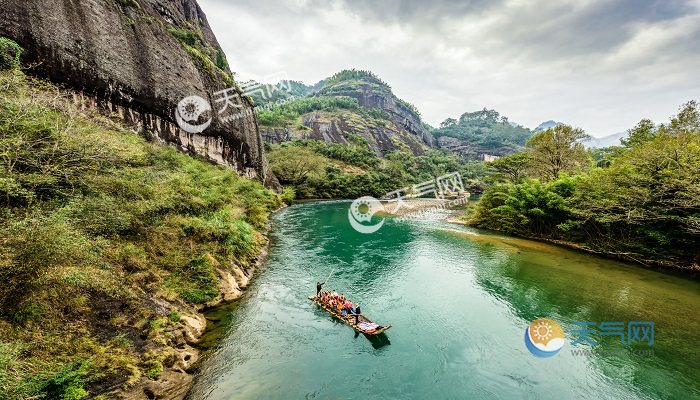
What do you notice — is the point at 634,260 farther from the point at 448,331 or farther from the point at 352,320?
the point at 352,320

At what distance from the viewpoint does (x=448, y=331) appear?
15.2 meters

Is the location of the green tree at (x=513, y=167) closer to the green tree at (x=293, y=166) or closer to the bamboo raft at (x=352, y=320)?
the green tree at (x=293, y=166)

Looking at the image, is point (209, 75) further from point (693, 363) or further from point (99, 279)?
point (693, 363)

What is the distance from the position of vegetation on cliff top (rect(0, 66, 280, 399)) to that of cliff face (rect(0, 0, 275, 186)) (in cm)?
842

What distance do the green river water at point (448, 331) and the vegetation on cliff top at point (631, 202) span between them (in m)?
2.94

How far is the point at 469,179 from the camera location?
330 ft

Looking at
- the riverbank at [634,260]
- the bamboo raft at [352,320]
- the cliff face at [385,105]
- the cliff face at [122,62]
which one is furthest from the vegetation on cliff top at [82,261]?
the cliff face at [385,105]

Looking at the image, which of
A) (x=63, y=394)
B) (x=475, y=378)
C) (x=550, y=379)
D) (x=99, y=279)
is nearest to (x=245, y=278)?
(x=99, y=279)

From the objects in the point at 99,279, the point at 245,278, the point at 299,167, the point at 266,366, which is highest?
the point at 299,167

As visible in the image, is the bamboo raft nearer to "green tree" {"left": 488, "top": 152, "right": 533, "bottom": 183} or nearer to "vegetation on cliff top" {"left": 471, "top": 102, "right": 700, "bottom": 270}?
"vegetation on cliff top" {"left": 471, "top": 102, "right": 700, "bottom": 270}

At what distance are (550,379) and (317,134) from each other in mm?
107385

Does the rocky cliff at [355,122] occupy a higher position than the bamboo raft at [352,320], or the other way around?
the rocky cliff at [355,122]

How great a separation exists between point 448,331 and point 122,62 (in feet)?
111

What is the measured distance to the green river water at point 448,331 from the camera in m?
11.3
